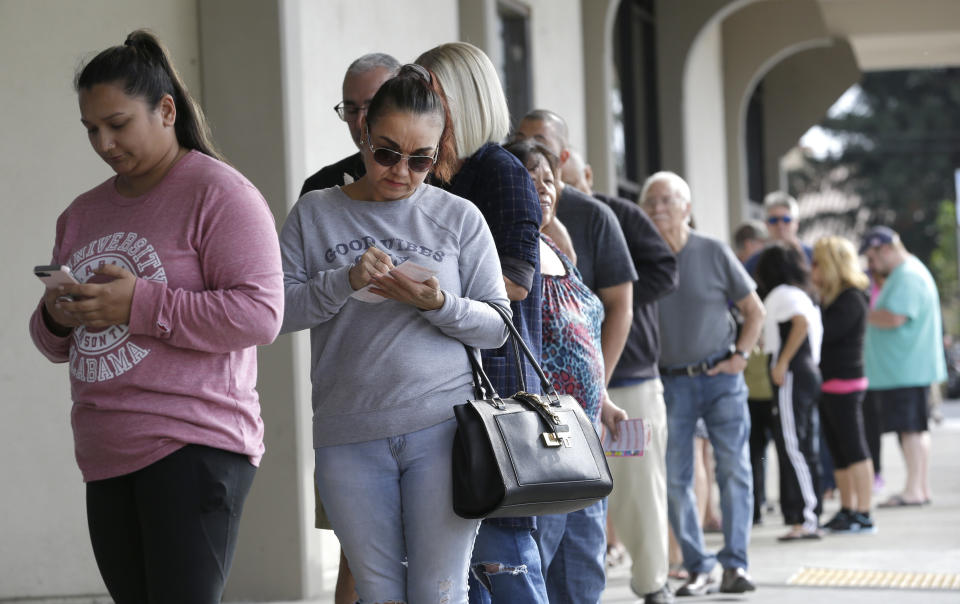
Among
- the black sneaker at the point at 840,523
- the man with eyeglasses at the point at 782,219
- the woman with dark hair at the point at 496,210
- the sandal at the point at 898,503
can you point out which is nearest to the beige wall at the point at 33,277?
the woman with dark hair at the point at 496,210

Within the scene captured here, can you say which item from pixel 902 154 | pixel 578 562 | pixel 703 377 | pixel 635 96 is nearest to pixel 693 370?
pixel 703 377

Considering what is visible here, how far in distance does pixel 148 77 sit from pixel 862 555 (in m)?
5.67

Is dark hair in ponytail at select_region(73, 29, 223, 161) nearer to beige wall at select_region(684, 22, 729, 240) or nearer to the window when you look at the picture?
the window

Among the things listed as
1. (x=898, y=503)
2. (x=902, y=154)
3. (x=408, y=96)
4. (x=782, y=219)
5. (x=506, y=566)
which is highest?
(x=902, y=154)

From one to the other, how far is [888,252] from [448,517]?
797 centimetres

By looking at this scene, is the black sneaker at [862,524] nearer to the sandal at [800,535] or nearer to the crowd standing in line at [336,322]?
the sandal at [800,535]

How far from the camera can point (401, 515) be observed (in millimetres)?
2969

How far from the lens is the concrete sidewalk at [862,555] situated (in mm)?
6035

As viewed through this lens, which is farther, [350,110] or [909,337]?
[909,337]

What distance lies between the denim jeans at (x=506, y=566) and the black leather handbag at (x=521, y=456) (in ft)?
0.95

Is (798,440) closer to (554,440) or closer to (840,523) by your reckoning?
(840,523)

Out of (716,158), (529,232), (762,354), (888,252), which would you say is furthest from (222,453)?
(716,158)

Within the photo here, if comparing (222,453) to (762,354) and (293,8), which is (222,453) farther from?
(762,354)

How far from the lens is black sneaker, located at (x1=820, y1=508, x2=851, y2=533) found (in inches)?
332
